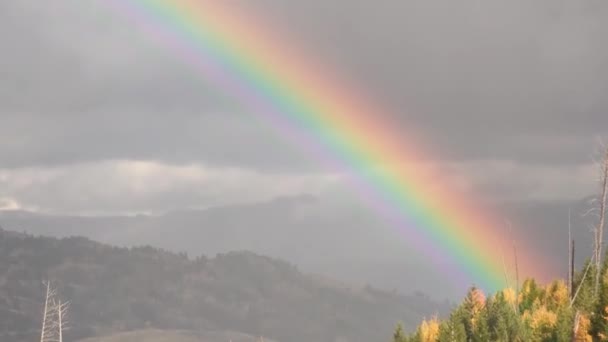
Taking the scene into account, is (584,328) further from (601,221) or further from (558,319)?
(601,221)

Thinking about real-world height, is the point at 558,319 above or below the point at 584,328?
above

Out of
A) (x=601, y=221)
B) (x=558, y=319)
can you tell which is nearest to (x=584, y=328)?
(x=558, y=319)

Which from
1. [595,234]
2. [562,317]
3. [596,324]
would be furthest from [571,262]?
[562,317]

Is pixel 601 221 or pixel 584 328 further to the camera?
pixel 584 328

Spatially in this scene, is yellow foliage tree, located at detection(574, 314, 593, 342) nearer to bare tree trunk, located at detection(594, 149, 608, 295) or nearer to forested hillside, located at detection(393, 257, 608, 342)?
forested hillside, located at detection(393, 257, 608, 342)

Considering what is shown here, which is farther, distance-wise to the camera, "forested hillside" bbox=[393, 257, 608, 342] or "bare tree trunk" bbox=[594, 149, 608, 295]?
"forested hillside" bbox=[393, 257, 608, 342]

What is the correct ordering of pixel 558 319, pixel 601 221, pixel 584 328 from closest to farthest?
→ pixel 601 221 < pixel 584 328 < pixel 558 319

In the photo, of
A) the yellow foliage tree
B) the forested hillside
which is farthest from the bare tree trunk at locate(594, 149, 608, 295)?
the yellow foliage tree

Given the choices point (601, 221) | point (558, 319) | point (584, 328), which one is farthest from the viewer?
point (558, 319)

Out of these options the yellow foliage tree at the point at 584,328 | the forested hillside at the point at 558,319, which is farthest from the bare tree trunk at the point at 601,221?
the yellow foliage tree at the point at 584,328

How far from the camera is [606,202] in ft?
331

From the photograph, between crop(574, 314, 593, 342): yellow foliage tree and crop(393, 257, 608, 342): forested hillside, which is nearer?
crop(393, 257, 608, 342): forested hillside

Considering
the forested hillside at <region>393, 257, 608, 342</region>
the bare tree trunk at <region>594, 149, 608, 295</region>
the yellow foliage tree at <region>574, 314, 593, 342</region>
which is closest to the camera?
the bare tree trunk at <region>594, 149, 608, 295</region>

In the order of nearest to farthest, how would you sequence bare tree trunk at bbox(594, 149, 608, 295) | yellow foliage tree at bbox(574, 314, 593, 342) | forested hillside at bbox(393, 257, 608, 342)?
1. bare tree trunk at bbox(594, 149, 608, 295)
2. forested hillside at bbox(393, 257, 608, 342)
3. yellow foliage tree at bbox(574, 314, 593, 342)
